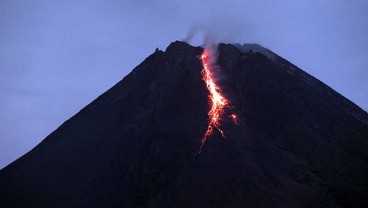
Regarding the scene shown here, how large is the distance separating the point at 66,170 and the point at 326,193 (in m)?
27.0

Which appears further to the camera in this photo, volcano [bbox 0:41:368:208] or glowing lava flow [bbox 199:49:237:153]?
glowing lava flow [bbox 199:49:237:153]

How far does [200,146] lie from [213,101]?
7826 millimetres

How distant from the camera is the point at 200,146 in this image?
127 ft

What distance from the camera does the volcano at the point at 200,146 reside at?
113 ft

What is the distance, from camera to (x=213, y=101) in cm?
4491

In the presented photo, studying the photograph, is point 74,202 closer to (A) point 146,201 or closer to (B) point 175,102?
(A) point 146,201

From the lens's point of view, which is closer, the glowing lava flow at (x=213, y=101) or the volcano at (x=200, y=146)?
the volcano at (x=200, y=146)

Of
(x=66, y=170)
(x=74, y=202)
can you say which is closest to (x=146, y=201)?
(x=74, y=202)

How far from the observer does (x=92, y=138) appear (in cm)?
4753

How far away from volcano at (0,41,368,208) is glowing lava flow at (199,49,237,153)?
10.2 inches

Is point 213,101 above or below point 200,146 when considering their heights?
above

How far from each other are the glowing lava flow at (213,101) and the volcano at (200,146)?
10.2 inches

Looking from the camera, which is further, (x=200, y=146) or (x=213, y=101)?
(x=213, y=101)

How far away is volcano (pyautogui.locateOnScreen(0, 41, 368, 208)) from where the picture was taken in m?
34.5
